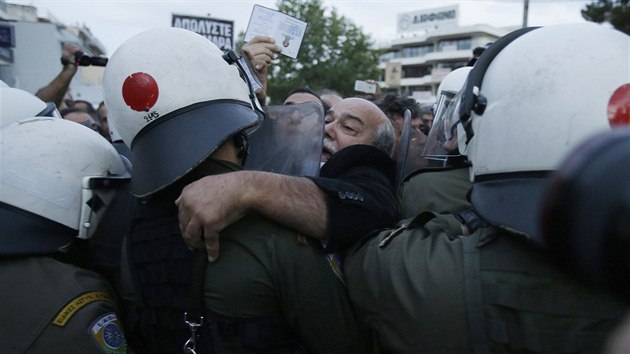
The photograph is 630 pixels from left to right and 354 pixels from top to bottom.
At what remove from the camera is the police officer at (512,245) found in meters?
1.08

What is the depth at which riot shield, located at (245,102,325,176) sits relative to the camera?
1983mm

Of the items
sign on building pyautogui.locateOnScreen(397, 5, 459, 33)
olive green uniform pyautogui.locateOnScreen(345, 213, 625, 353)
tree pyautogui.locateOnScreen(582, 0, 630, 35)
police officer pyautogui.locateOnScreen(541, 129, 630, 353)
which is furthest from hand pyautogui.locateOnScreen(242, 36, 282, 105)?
sign on building pyautogui.locateOnScreen(397, 5, 459, 33)

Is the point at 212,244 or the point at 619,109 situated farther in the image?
the point at 212,244

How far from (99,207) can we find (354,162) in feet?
2.89

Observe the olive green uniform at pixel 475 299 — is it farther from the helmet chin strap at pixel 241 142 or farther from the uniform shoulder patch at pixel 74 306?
the uniform shoulder patch at pixel 74 306

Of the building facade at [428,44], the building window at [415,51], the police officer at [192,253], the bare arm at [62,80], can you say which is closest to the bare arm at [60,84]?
the bare arm at [62,80]

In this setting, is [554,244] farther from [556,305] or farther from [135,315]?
[135,315]

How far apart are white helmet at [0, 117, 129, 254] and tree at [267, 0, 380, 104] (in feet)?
80.3

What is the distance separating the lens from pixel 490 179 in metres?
1.24

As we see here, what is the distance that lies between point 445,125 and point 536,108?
2.68 ft

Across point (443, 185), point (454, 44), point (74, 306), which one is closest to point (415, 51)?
point (454, 44)

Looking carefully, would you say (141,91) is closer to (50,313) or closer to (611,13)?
(50,313)

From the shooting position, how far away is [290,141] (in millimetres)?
2068

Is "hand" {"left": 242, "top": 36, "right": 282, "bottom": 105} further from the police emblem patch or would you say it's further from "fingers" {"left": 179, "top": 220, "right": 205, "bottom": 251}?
the police emblem patch
